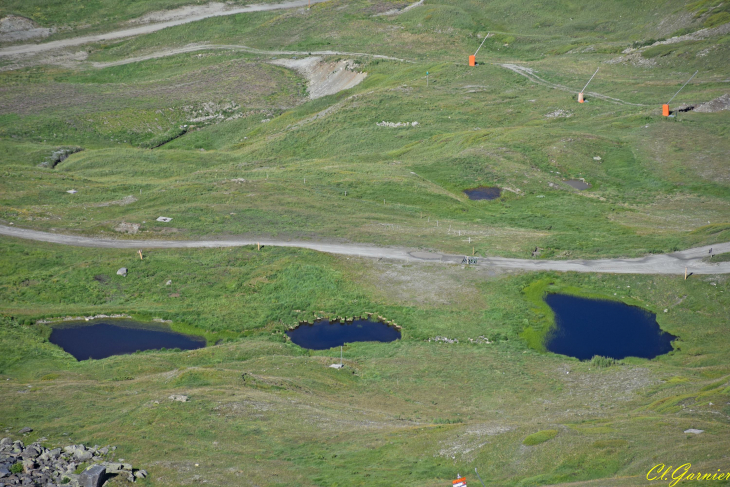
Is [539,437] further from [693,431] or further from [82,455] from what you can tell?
[82,455]

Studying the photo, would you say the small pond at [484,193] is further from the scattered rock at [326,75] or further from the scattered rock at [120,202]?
the scattered rock at [326,75]

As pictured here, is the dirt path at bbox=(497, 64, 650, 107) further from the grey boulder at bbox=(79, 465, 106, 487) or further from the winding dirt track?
the grey boulder at bbox=(79, 465, 106, 487)

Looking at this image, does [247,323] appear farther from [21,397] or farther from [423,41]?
[423,41]

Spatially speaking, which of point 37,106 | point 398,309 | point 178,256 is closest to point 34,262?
point 178,256

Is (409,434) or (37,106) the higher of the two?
(37,106)

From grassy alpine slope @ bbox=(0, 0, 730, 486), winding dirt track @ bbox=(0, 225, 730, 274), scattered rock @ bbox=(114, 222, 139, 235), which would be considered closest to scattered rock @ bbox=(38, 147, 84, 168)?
grassy alpine slope @ bbox=(0, 0, 730, 486)

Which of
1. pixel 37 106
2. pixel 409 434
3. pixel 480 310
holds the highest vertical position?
pixel 37 106
